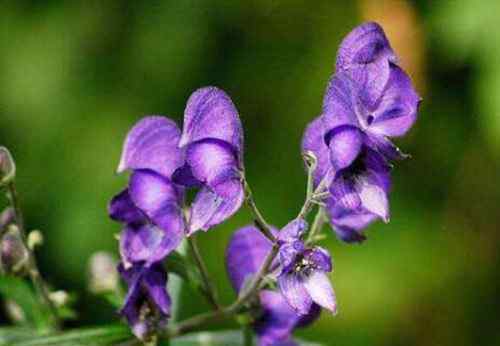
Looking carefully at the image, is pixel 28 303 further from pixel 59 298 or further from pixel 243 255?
pixel 243 255

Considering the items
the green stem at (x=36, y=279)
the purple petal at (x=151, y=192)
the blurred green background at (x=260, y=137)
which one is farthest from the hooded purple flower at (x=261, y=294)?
the blurred green background at (x=260, y=137)

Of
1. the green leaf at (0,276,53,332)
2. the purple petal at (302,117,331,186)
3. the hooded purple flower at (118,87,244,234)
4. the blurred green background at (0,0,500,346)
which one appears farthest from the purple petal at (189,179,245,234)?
the blurred green background at (0,0,500,346)

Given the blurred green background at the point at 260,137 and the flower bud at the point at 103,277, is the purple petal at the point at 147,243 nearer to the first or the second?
the flower bud at the point at 103,277

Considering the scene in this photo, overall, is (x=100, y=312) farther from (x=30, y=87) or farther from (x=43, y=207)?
(x=30, y=87)

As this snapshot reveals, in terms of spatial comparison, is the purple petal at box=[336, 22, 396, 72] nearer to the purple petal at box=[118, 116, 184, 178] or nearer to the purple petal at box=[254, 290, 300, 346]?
the purple petal at box=[118, 116, 184, 178]

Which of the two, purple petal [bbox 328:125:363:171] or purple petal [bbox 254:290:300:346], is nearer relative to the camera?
purple petal [bbox 328:125:363:171]

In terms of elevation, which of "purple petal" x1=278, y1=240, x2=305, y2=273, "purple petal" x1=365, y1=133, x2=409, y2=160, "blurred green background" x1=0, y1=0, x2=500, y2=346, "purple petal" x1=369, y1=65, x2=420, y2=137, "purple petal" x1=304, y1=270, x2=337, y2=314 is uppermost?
"purple petal" x1=369, y1=65, x2=420, y2=137

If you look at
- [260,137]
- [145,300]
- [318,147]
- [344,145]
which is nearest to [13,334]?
[145,300]
